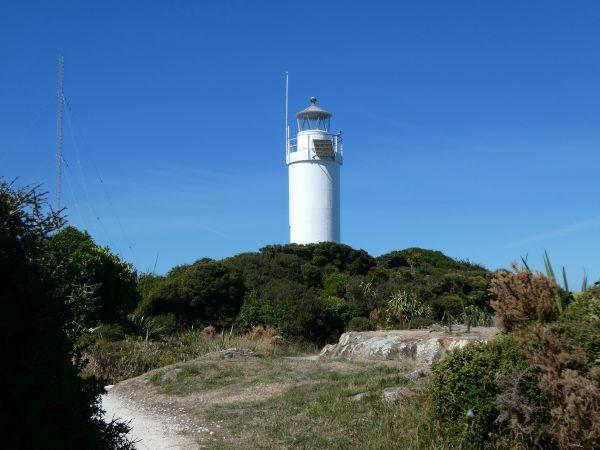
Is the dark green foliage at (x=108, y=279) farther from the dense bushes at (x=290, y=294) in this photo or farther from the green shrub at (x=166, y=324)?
the dense bushes at (x=290, y=294)

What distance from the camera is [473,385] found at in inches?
279

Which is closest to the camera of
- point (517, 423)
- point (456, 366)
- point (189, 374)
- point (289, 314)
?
point (517, 423)

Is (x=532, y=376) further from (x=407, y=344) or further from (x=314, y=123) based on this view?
(x=314, y=123)

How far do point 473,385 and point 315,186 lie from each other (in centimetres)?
2822

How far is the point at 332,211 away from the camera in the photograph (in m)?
35.4

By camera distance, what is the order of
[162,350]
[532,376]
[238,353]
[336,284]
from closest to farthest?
[532,376], [238,353], [162,350], [336,284]

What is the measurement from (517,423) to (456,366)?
2.98 feet

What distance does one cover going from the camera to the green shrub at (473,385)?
22.9ft

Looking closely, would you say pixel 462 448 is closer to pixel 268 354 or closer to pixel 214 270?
pixel 268 354

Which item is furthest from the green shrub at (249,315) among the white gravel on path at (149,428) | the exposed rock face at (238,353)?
the white gravel on path at (149,428)

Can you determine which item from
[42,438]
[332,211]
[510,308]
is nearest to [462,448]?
[510,308]

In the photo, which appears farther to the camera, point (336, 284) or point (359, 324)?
point (336, 284)

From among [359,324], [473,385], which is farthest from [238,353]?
[473,385]

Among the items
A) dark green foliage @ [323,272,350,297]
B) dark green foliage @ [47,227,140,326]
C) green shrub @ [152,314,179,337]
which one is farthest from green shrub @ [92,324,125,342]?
dark green foliage @ [323,272,350,297]
